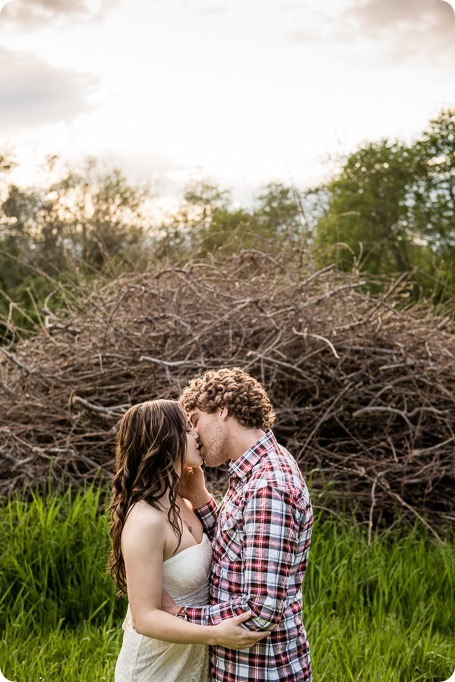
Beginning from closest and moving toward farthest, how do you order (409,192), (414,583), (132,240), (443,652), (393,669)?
(393,669), (443,652), (414,583), (132,240), (409,192)

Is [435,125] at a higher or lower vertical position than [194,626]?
higher

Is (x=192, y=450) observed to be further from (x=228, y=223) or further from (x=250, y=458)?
(x=228, y=223)

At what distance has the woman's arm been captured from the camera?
6.90 ft

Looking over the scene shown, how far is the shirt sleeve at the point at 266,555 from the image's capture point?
2061 mm

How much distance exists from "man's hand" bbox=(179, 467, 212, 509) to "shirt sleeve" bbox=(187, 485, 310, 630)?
1.32 ft

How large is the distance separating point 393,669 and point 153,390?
2501 millimetres

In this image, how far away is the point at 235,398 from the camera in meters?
→ 2.30

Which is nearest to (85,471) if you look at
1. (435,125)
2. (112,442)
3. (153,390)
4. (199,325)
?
(112,442)

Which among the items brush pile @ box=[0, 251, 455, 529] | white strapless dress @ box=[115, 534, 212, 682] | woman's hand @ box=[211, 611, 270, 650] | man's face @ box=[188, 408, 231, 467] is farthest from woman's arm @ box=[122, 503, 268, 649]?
brush pile @ box=[0, 251, 455, 529]

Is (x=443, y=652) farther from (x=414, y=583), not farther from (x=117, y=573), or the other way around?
(x=117, y=573)

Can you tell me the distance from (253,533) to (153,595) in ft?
1.12

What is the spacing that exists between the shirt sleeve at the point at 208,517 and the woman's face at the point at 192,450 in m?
0.23

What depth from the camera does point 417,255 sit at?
621 inches

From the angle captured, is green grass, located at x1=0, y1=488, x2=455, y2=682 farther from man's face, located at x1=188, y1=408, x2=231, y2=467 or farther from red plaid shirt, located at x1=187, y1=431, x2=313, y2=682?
man's face, located at x1=188, y1=408, x2=231, y2=467
